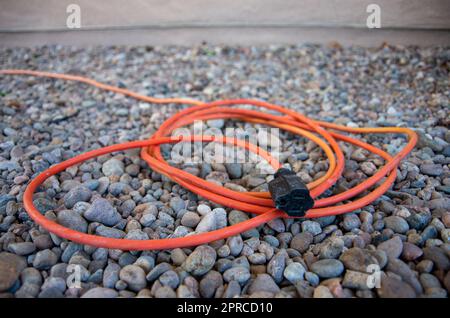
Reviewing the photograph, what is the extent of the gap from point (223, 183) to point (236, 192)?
203mm

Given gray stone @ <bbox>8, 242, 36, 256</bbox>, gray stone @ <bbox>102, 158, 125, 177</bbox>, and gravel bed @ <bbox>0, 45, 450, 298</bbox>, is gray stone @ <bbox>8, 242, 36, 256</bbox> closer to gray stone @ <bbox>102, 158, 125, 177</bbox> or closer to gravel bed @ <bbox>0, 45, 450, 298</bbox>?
gravel bed @ <bbox>0, 45, 450, 298</bbox>

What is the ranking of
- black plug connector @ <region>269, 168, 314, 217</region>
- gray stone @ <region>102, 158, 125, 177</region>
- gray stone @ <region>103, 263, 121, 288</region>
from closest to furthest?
gray stone @ <region>103, 263, 121, 288</region> → black plug connector @ <region>269, 168, 314, 217</region> → gray stone @ <region>102, 158, 125, 177</region>

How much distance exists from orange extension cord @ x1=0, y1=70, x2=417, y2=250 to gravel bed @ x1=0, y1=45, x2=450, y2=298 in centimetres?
6

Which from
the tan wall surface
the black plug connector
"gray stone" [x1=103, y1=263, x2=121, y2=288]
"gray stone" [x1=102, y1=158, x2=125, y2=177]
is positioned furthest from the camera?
the tan wall surface

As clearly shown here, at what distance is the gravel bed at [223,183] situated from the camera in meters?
1.03

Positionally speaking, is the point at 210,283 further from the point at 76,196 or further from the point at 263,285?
the point at 76,196

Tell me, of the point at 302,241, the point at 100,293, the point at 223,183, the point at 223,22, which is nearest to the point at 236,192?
the point at 223,183

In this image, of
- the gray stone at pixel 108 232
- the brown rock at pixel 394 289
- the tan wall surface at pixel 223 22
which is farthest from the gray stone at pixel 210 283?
the tan wall surface at pixel 223 22

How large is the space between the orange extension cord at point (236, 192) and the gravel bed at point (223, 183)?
57 millimetres

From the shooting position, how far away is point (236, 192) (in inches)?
52.0

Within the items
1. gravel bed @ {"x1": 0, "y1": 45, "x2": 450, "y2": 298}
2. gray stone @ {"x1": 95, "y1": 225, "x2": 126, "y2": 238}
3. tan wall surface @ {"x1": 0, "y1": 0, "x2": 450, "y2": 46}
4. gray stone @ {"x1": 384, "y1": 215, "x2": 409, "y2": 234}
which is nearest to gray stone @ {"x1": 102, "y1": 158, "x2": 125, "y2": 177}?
gravel bed @ {"x1": 0, "y1": 45, "x2": 450, "y2": 298}

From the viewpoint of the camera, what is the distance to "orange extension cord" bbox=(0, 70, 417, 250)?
1091mm
